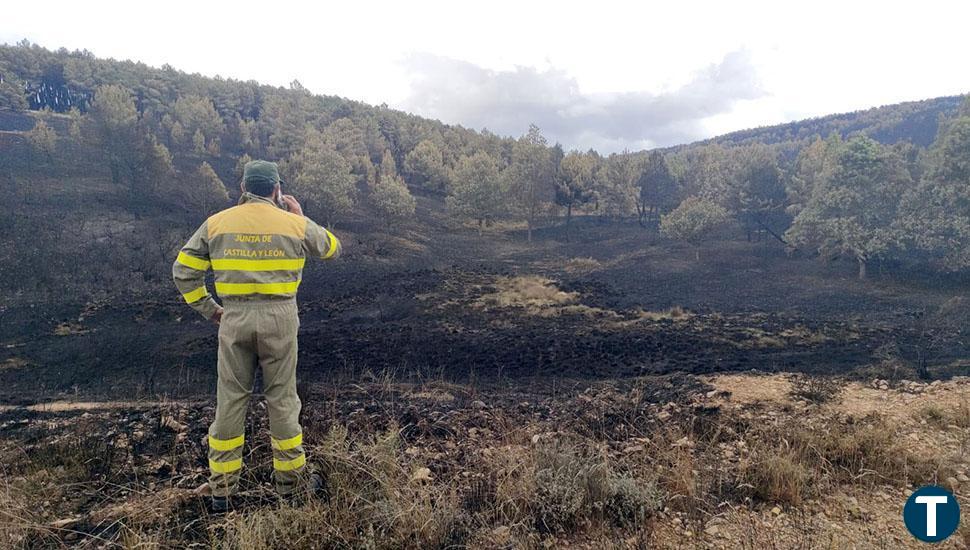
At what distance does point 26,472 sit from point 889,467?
642 cm

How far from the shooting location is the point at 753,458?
11.7ft

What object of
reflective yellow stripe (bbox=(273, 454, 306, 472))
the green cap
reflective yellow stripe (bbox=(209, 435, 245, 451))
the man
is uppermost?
the green cap

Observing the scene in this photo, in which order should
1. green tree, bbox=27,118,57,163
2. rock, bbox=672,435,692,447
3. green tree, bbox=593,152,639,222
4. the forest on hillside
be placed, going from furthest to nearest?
green tree, bbox=593,152,639,222
green tree, bbox=27,118,57,163
the forest on hillside
rock, bbox=672,435,692,447

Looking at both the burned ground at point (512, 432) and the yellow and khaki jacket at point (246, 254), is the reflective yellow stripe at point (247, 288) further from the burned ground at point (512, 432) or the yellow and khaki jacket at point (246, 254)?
the burned ground at point (512, 432)

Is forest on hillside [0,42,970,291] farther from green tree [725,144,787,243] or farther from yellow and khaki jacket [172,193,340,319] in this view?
yellow and khaki jacket [172,193,340,319]

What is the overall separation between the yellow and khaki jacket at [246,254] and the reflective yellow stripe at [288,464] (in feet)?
3.40

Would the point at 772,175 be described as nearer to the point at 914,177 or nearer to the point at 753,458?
the point at 914,177

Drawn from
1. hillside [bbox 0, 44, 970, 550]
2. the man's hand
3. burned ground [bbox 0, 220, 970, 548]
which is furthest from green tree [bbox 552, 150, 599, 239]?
the man's hand

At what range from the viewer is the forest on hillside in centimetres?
1870

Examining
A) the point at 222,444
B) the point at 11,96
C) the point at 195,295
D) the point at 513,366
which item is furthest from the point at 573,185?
the point at 11,96

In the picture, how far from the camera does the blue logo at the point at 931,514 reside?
106 inches

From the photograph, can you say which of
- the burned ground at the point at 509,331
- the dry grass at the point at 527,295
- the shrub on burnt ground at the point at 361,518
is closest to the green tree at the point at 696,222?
the burned ground at the point at 509,331

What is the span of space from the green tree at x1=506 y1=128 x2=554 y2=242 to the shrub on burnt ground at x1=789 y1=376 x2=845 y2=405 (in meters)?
31.5

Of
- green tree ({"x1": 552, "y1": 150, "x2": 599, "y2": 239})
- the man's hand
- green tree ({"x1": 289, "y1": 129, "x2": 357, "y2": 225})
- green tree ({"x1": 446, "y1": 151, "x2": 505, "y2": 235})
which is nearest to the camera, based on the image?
the man's hand
